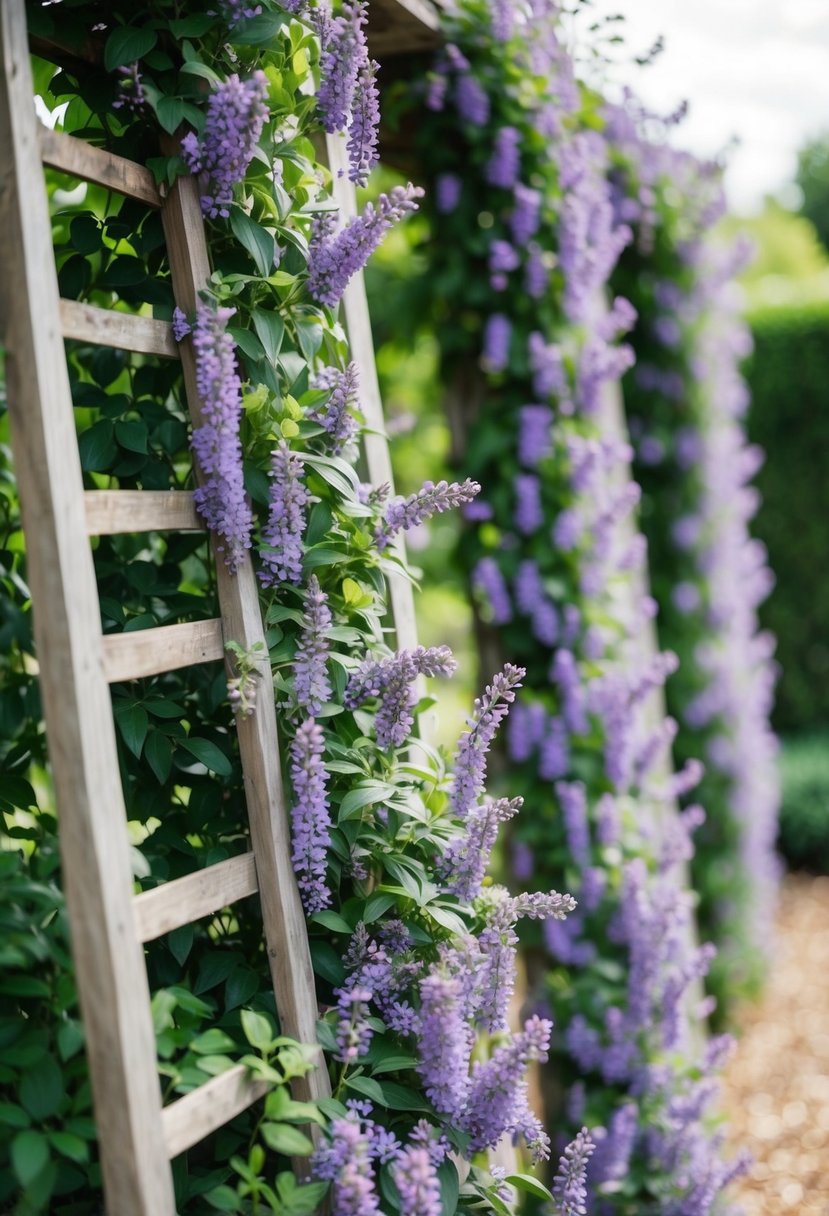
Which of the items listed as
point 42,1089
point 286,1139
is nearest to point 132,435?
point 42,1089

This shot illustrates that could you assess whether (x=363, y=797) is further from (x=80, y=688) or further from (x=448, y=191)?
(x=448, y=191)

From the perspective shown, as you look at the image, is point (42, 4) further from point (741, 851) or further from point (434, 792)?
point (741, 851)

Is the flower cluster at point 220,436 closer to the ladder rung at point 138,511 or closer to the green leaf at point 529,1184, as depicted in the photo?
the ladder rung at point 138,511

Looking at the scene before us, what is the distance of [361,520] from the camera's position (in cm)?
167

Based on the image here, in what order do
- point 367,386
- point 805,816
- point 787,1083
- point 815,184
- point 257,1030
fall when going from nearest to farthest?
1. point 257,1030
2. point 367,386
3. point 787,1083
4. point 805,816
5. point 815,184

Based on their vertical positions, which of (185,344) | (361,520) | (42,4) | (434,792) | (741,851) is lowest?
(741,851)

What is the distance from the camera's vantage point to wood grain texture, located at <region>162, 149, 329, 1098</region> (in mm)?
1481

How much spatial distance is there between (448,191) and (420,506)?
4.64 feet

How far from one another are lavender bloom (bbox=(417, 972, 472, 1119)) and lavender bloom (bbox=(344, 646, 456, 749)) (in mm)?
362

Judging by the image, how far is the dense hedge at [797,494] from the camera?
630cm

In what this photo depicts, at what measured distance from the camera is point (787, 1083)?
11.6ft

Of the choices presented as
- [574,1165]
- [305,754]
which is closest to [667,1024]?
[574,1165]

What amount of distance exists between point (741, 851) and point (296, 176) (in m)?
3.24

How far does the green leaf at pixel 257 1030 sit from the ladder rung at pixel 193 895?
15cm
